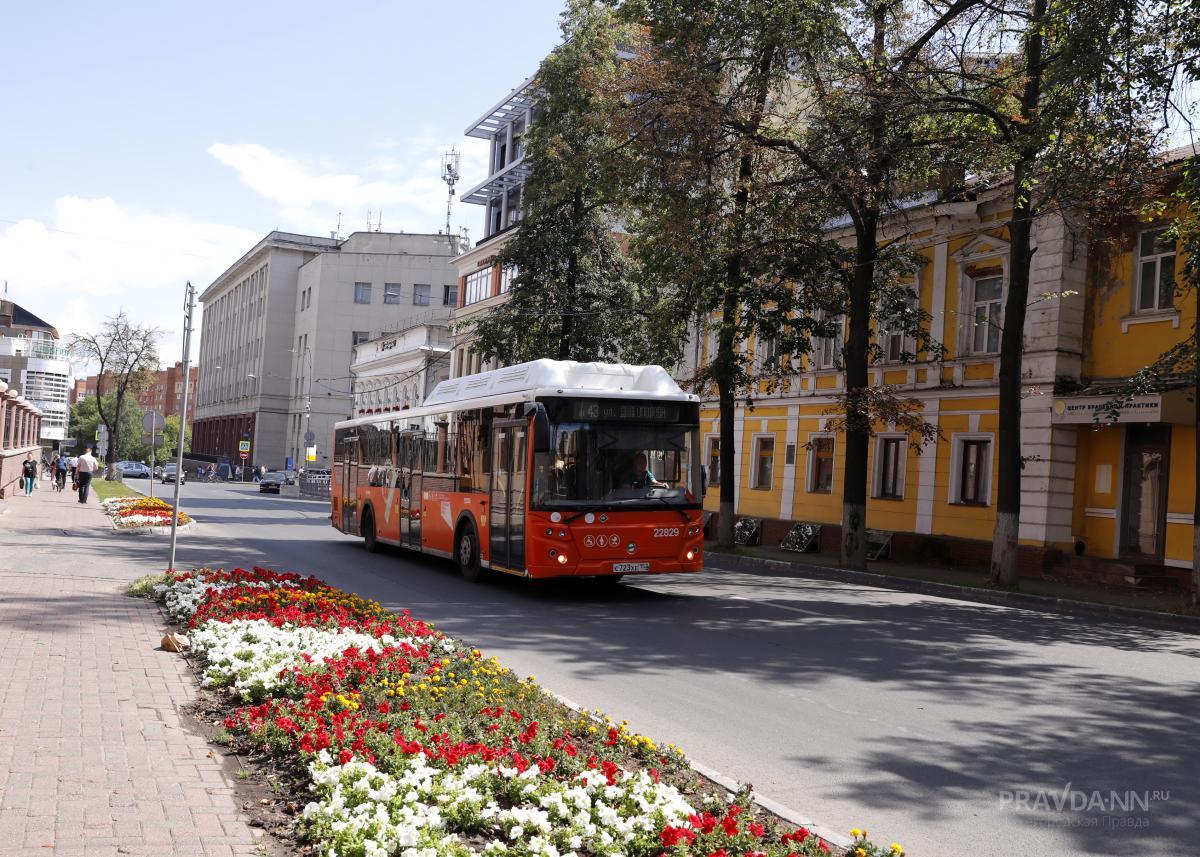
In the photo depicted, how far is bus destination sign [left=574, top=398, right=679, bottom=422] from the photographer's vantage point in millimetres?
14523

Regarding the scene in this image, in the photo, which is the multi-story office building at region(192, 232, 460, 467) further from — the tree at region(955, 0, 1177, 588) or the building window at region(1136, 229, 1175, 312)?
the tree at region(955, 0, 1177, 588)

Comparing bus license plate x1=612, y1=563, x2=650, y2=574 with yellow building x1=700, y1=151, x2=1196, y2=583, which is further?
yellow building x1=700, y1=151, x2=1196, y2=583

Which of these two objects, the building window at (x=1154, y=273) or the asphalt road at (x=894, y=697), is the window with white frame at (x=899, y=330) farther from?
the asphalt road at (x=894, y=697)

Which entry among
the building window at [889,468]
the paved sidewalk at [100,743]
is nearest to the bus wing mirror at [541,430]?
the paved sidewalk at [100,743]

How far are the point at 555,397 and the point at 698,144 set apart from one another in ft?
29.0

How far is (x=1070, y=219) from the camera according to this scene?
75.6 feet

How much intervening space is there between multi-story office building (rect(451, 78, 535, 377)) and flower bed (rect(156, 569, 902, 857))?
165 feet

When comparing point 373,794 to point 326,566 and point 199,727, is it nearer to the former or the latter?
point 199,727

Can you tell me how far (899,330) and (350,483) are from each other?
14583 millimetres

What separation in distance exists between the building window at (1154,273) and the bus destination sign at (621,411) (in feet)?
41.4

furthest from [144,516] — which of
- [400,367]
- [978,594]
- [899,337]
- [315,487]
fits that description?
[400,367]

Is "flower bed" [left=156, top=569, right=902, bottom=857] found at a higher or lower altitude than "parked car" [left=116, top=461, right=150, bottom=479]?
higher

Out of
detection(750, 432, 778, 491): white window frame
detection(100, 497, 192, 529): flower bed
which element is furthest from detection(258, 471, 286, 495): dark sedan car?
detection(750, 432, 778, 491): white window frame

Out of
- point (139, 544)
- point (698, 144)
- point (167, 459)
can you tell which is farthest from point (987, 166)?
point (167, 459)
